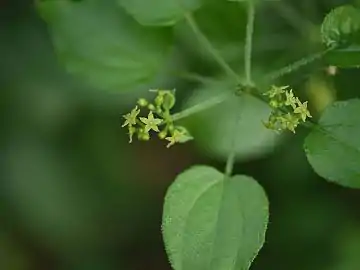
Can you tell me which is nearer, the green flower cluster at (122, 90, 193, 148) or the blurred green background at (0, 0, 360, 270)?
the green flower cluster at (122, 90, 193, 148)

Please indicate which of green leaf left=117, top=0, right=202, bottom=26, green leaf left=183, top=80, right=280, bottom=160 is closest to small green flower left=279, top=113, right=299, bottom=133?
green leaf left=117, top=0, right=202, bottom=26

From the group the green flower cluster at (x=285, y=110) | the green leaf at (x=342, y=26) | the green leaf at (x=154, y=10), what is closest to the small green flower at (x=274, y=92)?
the green flower cluster at (x=285, y=110)

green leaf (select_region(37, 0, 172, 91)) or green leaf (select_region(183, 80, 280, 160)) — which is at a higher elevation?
green leaf (select_region(37, 0, 172, 91))

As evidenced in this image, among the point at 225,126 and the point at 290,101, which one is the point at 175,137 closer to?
the point at 290,101

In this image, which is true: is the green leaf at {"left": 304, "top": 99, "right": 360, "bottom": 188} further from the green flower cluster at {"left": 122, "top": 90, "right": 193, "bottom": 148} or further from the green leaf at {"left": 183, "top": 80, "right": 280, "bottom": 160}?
the green leaf at {"left": 183, "top": 80, "right": 280, "bottom": 160}

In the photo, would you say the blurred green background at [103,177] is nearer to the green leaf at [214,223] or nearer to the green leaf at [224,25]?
the green leaf at [224,25]

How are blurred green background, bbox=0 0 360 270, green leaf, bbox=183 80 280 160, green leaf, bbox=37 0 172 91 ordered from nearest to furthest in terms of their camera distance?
green leaf, bbox=37 0 172 91 < green leaf, bbox=183 80 280 160 < blurred green background, bbox=0 0 360 270

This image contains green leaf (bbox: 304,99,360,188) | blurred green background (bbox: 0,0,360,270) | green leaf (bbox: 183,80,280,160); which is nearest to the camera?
green leaf (bbox: 304,99,360,188)
